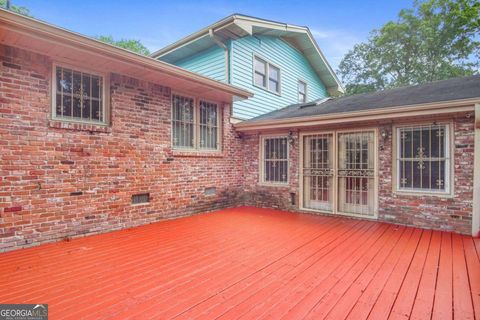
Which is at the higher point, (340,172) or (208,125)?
(208,125)

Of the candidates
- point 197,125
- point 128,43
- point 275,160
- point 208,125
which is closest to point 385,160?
point 275,160

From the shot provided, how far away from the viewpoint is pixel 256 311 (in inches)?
88.7

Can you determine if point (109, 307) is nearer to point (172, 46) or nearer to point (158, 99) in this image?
point (158, 99)

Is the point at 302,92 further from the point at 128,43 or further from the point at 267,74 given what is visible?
the point at 128,43

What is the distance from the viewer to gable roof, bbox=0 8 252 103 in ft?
10.5

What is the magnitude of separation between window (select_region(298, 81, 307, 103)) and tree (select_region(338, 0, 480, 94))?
10476 millimetres

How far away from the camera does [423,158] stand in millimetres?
5035

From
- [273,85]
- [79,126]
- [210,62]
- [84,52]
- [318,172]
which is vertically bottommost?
[318,172]

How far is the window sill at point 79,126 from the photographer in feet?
13.3

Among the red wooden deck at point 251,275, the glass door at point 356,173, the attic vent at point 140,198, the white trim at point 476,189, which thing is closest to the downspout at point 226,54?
the glass door at point 356,173

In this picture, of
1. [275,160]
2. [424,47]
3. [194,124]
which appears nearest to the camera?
[194,124]

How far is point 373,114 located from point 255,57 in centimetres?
458

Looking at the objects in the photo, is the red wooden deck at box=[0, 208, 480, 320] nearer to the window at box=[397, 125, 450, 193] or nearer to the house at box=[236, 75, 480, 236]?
the house at box=[236, 75, 480, 236]

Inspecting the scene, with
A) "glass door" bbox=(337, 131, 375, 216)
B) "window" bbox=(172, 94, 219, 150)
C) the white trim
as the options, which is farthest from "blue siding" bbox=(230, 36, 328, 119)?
the white trim
